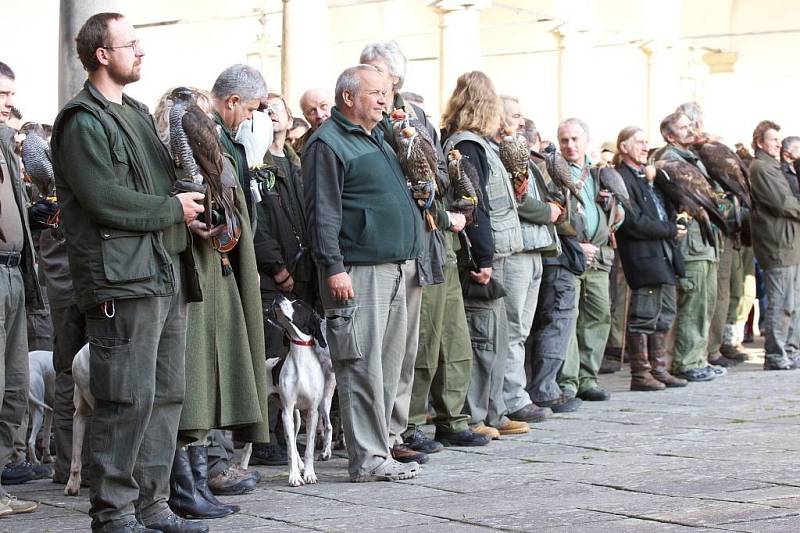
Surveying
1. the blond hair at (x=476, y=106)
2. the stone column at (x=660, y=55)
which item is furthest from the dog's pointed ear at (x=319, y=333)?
the stone column at (x=660, y=55)

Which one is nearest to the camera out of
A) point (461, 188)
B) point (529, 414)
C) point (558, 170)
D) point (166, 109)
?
point (166, 109)

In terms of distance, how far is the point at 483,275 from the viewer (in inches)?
297

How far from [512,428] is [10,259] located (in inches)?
124

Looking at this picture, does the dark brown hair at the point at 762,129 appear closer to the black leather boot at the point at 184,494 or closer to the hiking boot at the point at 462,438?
the hiking boot at the point at 462,438

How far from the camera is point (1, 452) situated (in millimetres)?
5875

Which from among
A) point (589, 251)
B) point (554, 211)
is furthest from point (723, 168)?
point (554, 211)

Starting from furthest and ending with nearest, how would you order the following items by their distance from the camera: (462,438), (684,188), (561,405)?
(684,188), (561,405), (462,438)

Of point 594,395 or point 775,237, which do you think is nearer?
point 594,395

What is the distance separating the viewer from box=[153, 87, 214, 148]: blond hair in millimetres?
5352

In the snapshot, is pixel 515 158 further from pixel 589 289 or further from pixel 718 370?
pixel 718 370

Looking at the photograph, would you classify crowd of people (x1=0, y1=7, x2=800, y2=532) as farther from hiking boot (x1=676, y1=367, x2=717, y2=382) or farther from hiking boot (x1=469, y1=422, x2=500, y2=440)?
hiking boot (x1=676, y1=367, x2=717, y2=382)

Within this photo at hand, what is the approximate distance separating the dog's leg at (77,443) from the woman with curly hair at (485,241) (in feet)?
7.44

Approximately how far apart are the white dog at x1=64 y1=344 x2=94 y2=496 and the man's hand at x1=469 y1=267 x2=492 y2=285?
2.26m

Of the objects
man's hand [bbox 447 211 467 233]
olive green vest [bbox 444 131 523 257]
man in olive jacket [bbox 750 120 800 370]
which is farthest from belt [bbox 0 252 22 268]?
man in olive jacket [bbox 750 120 800 370]
